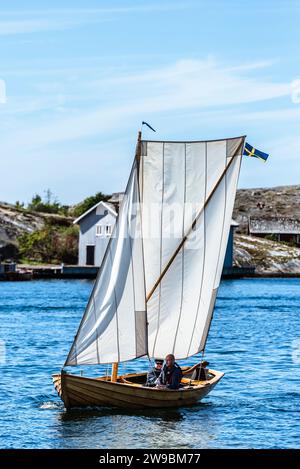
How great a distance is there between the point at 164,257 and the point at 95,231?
93.2 meters

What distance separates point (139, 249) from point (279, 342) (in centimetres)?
2822

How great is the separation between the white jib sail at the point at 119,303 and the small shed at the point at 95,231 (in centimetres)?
9010

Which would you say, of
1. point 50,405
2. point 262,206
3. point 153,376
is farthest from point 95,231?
point 153,376

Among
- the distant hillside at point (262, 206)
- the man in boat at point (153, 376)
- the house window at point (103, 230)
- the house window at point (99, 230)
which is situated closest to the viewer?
the man in boat at point (153, 376)

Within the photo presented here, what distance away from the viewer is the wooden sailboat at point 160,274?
96.6 ft

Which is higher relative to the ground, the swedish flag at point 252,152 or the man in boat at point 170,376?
the swedish flag at point 252,152

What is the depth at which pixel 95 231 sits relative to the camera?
12419 centimetres

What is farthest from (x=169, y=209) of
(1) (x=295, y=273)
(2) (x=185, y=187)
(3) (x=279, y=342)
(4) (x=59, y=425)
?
(1) (x=295, y=273)

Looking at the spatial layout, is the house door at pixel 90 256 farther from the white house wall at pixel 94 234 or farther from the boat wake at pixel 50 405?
the boat wake at pixel 50 405

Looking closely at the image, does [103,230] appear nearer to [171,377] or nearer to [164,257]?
[164,257]

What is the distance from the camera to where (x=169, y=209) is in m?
31.1

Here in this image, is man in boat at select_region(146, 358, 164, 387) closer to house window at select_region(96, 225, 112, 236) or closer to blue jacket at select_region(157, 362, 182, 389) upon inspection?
blue jacket at select_region(157, 362, 182, 389)

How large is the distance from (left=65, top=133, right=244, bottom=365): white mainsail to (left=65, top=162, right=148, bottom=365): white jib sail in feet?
0.10

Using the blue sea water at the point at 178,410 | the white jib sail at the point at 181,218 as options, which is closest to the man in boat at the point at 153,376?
the blue sea water at the point at 178,410
